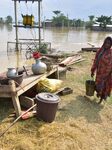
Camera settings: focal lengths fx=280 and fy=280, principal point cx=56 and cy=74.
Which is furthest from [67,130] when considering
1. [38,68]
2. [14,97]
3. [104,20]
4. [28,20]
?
[104,20]

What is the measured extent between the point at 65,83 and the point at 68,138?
123 inches

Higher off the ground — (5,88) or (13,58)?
(5,88)

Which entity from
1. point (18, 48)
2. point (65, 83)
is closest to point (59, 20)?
point (18, 48)

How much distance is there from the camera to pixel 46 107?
4.52 metres

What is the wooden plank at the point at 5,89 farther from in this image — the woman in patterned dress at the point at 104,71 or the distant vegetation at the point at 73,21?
Result: the distant vegetation at the point at 73,21

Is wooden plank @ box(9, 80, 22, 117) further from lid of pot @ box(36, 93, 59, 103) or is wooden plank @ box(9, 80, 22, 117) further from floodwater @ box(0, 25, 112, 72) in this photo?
floodwater @ box(0, 25, 112, 72)

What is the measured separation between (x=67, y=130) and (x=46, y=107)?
0.50 meters

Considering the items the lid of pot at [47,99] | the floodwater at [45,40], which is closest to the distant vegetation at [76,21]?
the floodwater at [45,40]

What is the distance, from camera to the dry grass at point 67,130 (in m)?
3.99

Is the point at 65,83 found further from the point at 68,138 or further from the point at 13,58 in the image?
the point at 13,58

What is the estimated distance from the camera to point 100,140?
434 cm

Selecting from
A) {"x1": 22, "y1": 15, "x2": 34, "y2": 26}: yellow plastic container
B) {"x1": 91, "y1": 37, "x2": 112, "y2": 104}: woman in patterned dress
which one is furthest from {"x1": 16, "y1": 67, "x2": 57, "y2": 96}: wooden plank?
{"x1": 22, "y1": 15, "x2": 34, "y2": 26}: yellow plastic container

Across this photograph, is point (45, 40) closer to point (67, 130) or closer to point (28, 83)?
point (28, 83)

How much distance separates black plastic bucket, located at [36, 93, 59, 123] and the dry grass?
98 millimetres
